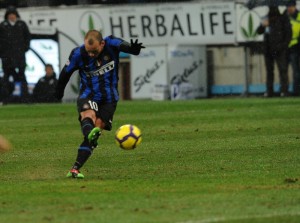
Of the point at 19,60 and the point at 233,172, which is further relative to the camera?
the point at 19,60

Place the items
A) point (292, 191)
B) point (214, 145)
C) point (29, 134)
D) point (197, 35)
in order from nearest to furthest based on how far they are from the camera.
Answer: point (292, 191) → point (214, 145) → point (29, 134) → point (197, 35)

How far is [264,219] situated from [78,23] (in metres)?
26.0

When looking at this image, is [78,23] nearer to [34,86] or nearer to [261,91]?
[34,86]

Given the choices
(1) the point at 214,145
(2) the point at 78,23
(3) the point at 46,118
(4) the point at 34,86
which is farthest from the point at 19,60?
(1) the point at 214,145

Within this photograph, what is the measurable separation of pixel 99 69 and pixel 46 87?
61.8 ft

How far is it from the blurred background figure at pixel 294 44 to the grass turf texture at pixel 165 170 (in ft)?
19.4

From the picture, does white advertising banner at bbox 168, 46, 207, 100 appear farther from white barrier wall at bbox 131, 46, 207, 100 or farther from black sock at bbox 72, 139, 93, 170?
black sock at bbox 72, 139, 93, 170

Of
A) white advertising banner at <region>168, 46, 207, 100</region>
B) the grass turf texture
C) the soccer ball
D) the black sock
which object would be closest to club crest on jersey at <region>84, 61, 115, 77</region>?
the soccer ball

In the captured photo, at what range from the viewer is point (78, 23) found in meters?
35.7

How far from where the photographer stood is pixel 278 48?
31.6 meters

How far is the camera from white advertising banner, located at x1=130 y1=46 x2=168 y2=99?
3378cm

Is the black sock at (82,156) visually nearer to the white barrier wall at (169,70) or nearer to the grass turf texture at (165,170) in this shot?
the grass turf texture at (165,170)

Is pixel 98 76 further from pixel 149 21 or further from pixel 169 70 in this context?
pixel 149 21

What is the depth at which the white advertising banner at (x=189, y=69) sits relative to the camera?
110 feet
